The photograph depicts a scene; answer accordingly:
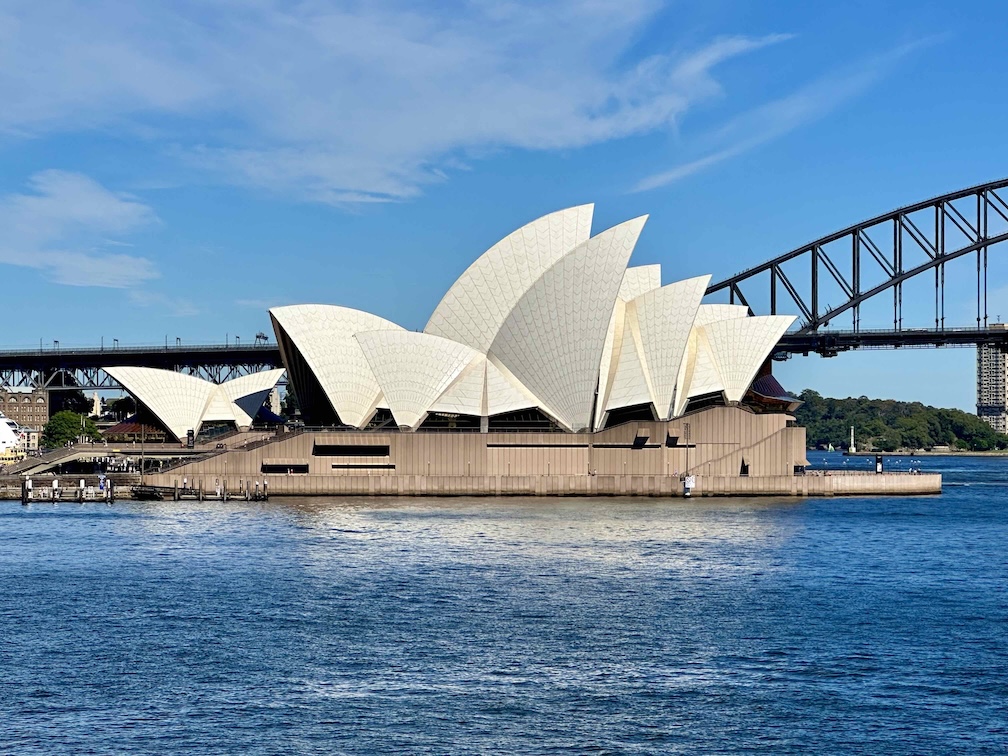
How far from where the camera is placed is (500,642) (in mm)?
26266

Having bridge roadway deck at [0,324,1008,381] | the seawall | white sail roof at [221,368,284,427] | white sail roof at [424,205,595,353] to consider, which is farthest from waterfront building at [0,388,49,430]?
white sail roof at [424,205,595,353]

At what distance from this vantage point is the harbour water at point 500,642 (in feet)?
66.5

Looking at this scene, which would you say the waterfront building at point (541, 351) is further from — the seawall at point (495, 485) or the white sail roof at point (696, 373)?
the seawall at point (495, 485)

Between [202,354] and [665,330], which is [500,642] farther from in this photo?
[202,354]

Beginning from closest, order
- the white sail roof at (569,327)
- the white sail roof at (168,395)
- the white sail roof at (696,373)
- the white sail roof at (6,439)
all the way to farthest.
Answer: the white sail roof at (569,327)
the white sail roof at (696,373)
the white sail roof at (168,395)
the white sail roof at (6,439)

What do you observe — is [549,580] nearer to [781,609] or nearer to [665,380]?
[781,609]

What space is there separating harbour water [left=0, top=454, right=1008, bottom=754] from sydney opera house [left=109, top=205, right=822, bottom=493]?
65.0 ft

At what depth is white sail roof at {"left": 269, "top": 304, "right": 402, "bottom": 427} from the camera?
7238 centimetres

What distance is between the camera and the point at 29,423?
166 meters

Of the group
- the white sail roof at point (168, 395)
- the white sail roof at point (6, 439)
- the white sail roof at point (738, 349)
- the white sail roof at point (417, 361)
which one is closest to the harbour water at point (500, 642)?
the white sail roof at point (417, 361)

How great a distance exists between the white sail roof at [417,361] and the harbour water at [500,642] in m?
22.2

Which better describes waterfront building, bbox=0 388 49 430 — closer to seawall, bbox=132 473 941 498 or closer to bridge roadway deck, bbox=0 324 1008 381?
bridge roadway deck, bbox=0 324 1008 381

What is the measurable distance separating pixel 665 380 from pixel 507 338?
8456mm

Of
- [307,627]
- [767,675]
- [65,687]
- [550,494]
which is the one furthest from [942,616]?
[550,494]
